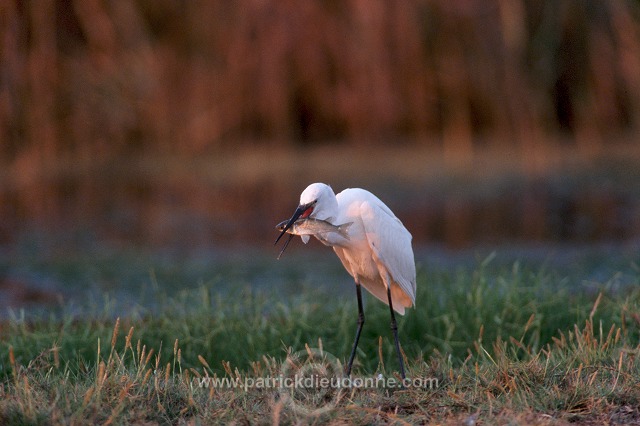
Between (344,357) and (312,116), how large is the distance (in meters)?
7.52

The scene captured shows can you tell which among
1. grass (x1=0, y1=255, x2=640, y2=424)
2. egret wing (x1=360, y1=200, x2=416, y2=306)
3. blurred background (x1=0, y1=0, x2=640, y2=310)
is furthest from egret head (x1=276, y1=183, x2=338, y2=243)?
blurred background (x1=0, y1=0, x2=640, y2=310)

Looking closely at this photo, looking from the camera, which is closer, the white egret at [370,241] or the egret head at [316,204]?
the egret head at [316,204]

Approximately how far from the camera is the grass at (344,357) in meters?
3.07

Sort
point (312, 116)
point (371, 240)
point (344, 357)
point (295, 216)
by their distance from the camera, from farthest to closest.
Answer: point (312, 116) → point (344, 357) → point (371, 240) → point (295, 216)

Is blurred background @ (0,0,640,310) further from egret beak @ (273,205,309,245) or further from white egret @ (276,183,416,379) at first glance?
egret beak @ (273,205,309,245)

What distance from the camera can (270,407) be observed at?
123 inches

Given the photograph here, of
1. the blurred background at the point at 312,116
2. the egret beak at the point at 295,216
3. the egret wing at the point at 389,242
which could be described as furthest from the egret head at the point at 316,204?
the blurred background at the point at 312,116

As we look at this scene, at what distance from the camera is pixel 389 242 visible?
394 centimetres

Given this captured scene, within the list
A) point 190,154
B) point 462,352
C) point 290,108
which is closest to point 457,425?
point 462,352

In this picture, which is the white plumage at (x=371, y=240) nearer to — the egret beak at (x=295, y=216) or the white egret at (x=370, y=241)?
the white egret at (x=370, y=241)

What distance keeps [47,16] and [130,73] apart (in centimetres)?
177

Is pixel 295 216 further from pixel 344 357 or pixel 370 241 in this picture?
pixel 344 357

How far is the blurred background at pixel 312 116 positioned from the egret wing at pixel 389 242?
4.23 meters

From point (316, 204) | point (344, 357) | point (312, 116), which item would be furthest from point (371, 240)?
point (312, 116)
